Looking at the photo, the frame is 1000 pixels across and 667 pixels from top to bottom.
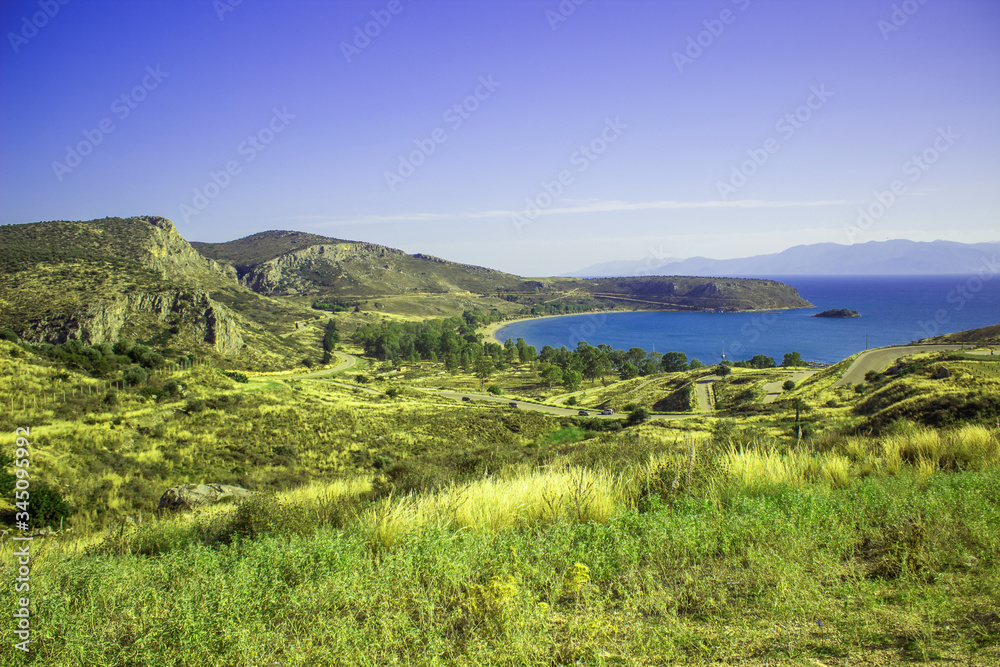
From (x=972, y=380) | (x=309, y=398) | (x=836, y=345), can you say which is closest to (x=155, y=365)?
(x=309, y=398)

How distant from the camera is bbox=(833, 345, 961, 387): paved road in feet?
144

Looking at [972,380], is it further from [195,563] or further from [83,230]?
[83,230]

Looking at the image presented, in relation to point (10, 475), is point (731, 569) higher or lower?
higher

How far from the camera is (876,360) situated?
162 feet

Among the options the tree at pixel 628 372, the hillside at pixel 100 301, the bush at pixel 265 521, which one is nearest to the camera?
the bush at pixel 265 521

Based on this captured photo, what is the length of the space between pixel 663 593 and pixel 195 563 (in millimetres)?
3425

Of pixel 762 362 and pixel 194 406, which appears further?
pixel 762 362

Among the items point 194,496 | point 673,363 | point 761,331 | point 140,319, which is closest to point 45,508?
point 194,496

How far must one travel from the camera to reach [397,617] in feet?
9.11

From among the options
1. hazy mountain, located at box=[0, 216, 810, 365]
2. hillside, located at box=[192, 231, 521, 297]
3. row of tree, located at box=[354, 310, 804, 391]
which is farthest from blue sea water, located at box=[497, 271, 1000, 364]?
hazy mountain, located at box=[0, 216, 810, 365]

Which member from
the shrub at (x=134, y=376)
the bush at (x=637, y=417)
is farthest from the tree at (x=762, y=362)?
the shrub at (x=134, y=376)

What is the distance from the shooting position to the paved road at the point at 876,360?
144 ft

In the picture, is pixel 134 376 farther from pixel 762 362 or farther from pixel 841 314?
pixel 841 314

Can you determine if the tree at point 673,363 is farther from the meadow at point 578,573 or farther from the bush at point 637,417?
the meadow at point 578,573
